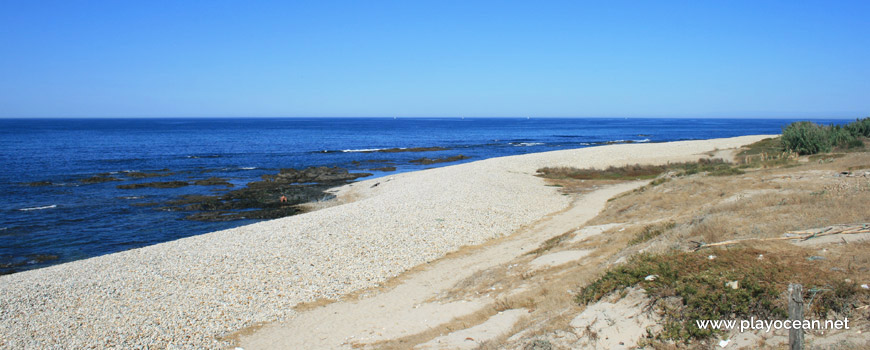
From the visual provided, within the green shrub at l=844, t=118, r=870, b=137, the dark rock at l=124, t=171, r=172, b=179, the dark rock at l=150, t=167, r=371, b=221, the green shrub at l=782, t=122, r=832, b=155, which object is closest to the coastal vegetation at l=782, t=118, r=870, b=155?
the green shrub at l=782, t=122, r=832, b=155

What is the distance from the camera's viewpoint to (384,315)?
10.3m

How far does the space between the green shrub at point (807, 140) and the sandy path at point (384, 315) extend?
2305 centimetres

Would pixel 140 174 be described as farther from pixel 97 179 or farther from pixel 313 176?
pixel 313 176

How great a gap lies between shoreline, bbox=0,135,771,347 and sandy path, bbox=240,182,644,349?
71 centimetres

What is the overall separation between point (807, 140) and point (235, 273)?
101 ft

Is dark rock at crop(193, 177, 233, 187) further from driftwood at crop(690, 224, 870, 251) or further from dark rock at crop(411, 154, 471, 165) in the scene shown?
driftwood at crop(690, 224, 870, 251)

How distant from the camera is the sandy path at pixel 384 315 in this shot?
9239mm

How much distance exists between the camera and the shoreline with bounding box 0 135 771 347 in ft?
32.7

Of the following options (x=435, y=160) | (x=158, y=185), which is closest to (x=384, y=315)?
(x=158, y=185)

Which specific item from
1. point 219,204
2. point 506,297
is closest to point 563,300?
point 506,297

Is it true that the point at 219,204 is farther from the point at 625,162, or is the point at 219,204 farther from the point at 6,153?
the point at 6,153

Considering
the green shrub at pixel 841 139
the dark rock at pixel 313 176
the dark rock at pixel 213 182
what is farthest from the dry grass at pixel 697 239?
the dark rock at pixel 213 182

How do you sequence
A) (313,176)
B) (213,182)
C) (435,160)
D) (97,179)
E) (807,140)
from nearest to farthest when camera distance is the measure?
(807,140) → (213,182) → (97,179) → (313,176) → (435,160)

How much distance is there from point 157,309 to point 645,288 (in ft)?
32.1
